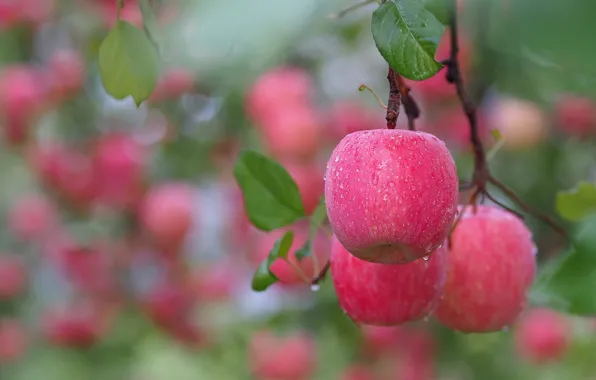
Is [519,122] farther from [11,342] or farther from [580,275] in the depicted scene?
[11,342]

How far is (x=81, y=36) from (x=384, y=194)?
5.41ft

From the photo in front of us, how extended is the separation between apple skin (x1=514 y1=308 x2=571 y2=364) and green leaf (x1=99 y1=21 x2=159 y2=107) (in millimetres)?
1444

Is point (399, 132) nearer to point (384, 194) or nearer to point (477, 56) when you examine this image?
point (384, 194)

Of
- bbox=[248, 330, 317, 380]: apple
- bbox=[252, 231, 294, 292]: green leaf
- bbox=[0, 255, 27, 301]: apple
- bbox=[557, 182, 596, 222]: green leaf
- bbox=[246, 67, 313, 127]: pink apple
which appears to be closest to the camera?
bbox=[252, 231, 294, 292]: green leaf

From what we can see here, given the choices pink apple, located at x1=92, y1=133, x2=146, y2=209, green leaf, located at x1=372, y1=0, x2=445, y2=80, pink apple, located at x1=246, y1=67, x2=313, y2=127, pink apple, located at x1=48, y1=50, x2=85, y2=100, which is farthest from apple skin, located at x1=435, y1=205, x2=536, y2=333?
pink apple, located at x1=48, y1=50, x2=85, y2=100

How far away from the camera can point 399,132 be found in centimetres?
57

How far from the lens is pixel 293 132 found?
169 cm

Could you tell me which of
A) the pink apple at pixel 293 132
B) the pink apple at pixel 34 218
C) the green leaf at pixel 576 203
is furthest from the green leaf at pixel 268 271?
the pink apple at pixel 34 218

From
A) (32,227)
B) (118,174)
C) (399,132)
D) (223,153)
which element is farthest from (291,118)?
(399,132)

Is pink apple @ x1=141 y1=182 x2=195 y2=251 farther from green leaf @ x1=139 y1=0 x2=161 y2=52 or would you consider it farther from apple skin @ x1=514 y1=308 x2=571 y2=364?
green leaf @ x1=139 y1=0 x2=161 y2=52

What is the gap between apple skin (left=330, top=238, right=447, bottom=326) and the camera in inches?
26.5

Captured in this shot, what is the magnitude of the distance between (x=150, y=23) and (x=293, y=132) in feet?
3.08

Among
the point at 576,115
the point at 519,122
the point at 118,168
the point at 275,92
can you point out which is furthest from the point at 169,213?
the point at 576,115

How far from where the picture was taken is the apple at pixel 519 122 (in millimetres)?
1872
